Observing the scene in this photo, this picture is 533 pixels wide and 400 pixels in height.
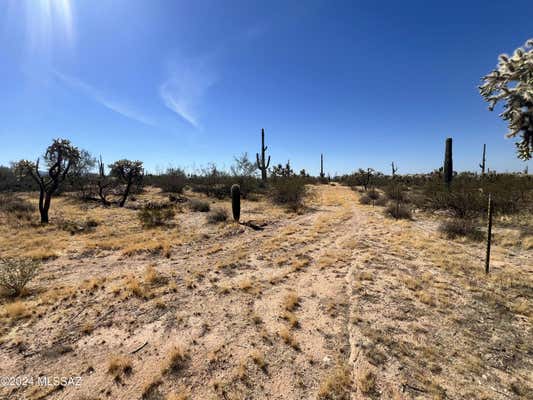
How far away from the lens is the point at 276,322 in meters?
3.50

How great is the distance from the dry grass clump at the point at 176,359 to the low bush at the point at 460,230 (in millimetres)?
7931

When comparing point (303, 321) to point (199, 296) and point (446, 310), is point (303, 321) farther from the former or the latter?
point (446, 310)

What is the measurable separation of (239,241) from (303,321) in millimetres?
4550

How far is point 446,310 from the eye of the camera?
12.1ft

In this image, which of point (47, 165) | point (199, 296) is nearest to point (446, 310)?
point (199, 296)

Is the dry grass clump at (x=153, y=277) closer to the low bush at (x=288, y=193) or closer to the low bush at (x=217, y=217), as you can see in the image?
the low bush at (x=217, y=217)

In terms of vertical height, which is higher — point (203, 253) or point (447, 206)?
point (447, 206)

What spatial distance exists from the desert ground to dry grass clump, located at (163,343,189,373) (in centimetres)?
1

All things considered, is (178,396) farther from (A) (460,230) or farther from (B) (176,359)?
(A) (460,230)

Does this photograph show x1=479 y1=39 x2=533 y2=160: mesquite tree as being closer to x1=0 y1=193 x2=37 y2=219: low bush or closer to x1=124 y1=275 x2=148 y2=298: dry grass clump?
x1=124 y1=275 x2=148 y2=298: dry grass clump

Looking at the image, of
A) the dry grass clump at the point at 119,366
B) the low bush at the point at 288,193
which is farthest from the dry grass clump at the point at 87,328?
the low bush at the point at 288,193

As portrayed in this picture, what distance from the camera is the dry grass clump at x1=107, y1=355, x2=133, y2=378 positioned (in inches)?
102

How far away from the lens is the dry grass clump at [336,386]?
2289mm

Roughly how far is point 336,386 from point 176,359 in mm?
1762
